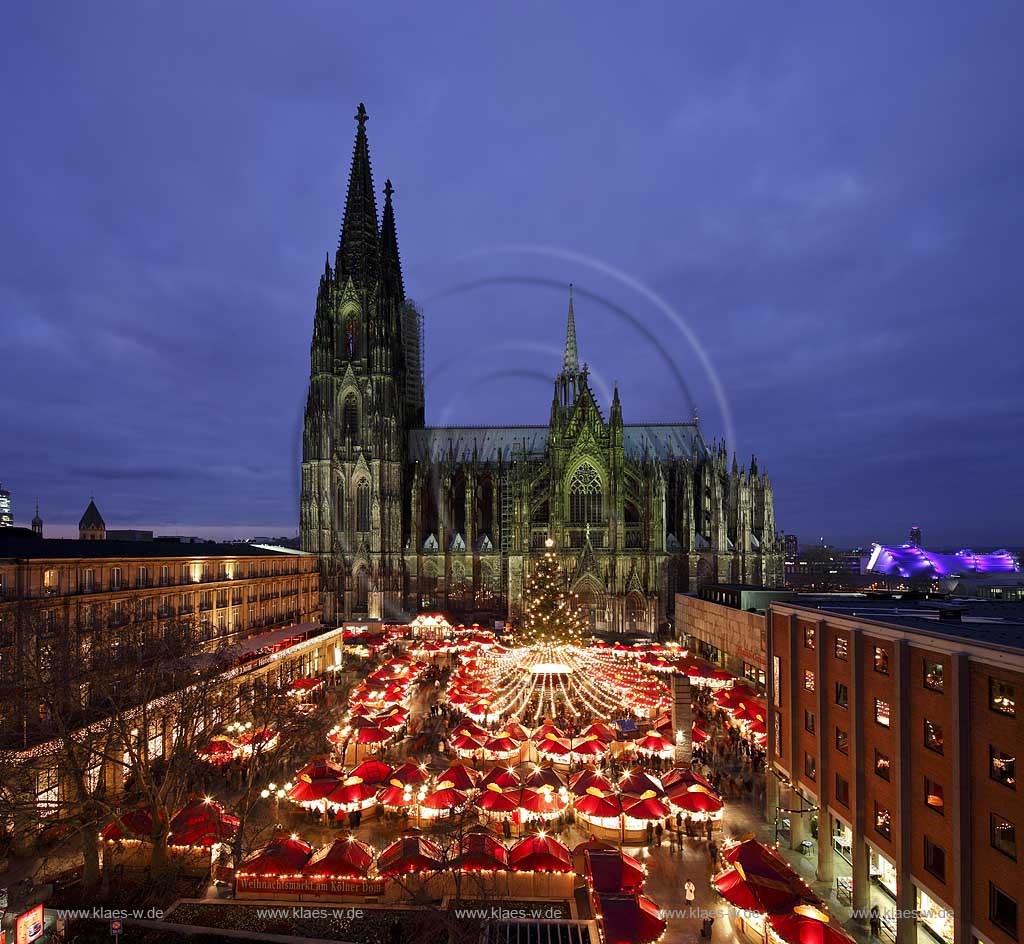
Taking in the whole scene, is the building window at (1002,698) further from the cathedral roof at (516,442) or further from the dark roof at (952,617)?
the cathedral roof at (516,442)

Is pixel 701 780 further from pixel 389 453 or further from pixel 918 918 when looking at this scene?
pixel 389 453

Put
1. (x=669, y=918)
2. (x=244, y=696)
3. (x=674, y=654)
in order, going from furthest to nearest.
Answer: (x=674, y=654), (x=244, y=696), (x=669, y=918)

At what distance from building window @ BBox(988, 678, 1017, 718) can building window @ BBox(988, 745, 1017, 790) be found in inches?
37.8

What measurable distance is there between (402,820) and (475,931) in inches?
488

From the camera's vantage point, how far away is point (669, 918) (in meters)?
20.3

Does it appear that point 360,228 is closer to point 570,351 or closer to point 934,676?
point 570,351

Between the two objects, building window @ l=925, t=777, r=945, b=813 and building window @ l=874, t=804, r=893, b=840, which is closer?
building window @ l=925, t=777, r=945, b=813

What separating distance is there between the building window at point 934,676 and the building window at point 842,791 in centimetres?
625

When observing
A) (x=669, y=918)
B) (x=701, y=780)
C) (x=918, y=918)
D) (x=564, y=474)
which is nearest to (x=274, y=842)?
(x=669, y=918)

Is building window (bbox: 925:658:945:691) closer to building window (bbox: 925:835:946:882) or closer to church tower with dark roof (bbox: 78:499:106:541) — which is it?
building window (bbox: 925:835:946:882)

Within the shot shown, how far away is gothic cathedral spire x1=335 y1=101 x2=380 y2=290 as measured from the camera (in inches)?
3201

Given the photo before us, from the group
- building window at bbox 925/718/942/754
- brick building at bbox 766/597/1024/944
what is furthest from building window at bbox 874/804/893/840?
building window at bbox 925/718/942/754

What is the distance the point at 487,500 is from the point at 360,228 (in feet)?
124

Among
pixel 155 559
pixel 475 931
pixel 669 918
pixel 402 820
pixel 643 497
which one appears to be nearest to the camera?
pixel 475 931
